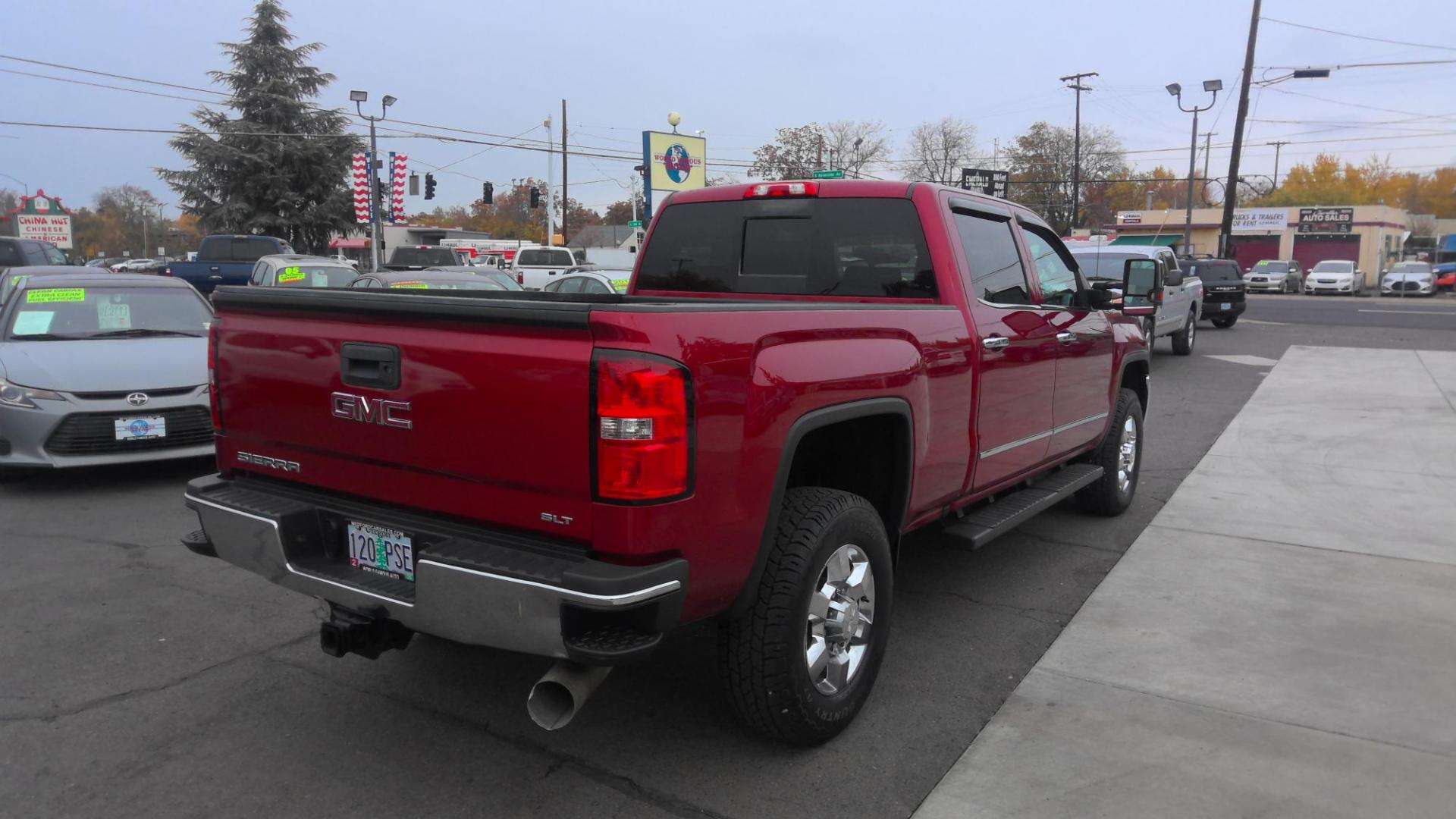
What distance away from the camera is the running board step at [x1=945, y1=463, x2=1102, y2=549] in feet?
14.5

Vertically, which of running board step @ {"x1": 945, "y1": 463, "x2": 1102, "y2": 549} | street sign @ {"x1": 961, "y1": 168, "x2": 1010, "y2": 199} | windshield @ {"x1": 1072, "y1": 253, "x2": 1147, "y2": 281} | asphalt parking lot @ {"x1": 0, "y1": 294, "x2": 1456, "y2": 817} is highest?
street sign @ {"x1": 961, "y1": 168, "x2": 1010, "y2": 199}

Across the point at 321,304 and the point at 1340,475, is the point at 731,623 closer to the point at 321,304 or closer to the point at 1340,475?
the point at 321,304

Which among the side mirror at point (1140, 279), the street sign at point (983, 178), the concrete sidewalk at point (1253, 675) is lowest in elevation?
the concrete sidewalk at point (1253, 675)

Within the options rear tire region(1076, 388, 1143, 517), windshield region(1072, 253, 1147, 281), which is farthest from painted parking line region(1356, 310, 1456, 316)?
rear tire region(1076, 388, 1143, 517)

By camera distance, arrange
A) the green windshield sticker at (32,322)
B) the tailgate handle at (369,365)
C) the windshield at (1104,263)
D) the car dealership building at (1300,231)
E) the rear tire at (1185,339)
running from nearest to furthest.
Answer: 1. the tailgate handle at (369,365)
2. the green windshield sticker at (32,322)
3. the windshield at (1104,263)
4. the rear tire at (1185,339)
5. the car dealership building at (1300,231)

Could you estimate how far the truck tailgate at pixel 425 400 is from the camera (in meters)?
2.75

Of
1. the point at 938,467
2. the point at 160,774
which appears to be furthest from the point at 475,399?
the point at 938,467

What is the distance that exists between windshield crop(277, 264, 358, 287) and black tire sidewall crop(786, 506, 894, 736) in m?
12.5

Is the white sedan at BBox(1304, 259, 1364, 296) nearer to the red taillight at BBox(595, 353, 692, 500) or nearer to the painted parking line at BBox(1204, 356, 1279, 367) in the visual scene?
the painted parking line at BBox(1204, 356, 1279, 367)

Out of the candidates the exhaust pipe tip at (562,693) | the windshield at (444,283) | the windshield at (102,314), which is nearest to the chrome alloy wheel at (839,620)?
the exhaust pipe tip at (562,693)

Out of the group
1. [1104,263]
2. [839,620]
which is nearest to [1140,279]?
[839,620]

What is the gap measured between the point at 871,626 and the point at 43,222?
38361 mm

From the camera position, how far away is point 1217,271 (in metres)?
23.0

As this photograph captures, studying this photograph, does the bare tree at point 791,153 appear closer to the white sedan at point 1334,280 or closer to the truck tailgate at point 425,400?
the white sedan at point 1334,280
